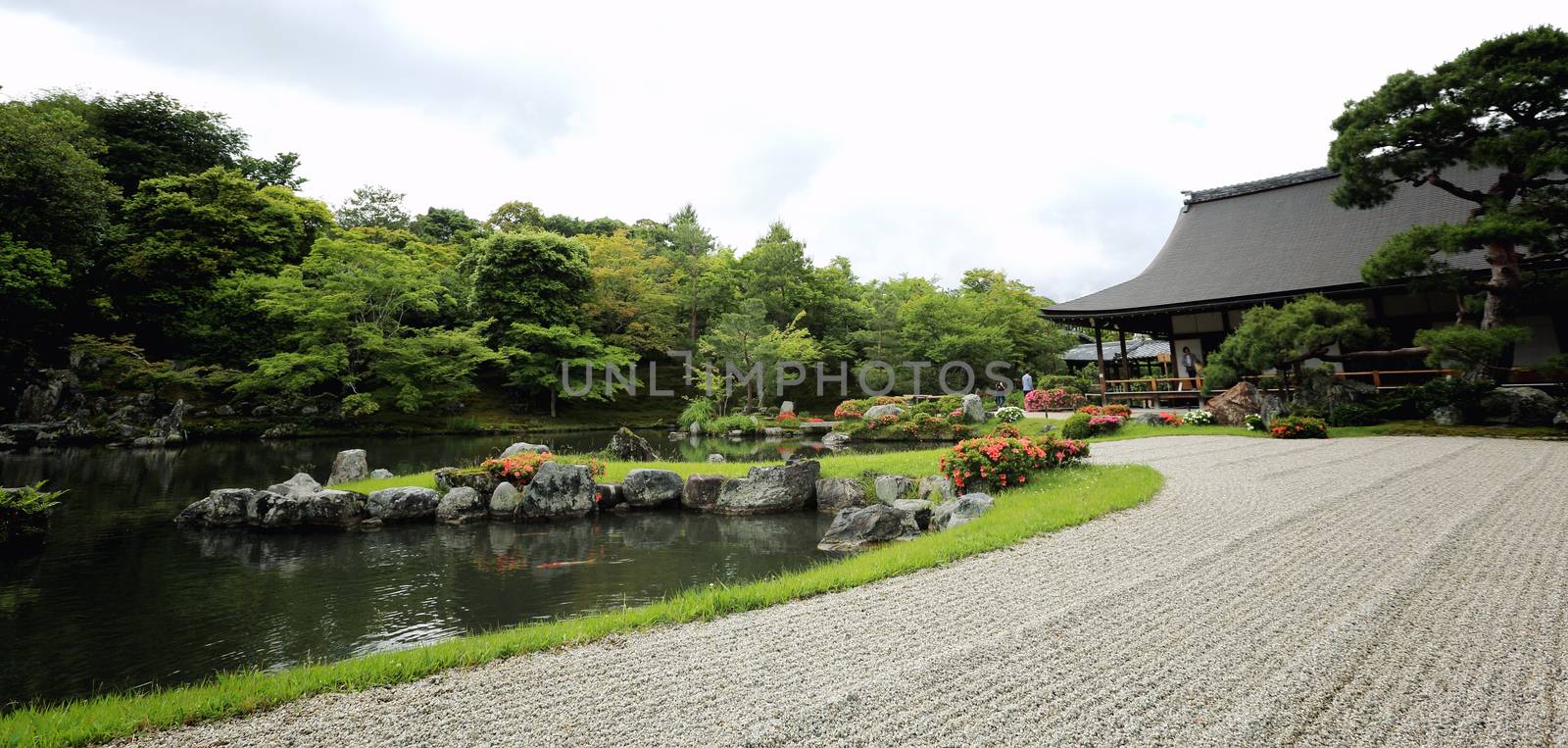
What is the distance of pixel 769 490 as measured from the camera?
28.2 ft

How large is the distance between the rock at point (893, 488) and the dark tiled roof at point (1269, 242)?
35.8ft

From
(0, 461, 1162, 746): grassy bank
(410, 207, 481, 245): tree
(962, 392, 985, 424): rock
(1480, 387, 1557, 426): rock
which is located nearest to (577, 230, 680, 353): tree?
(410, 207, 481, 245): tree

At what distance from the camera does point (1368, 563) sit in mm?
3883

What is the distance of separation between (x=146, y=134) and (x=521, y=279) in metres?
15.7

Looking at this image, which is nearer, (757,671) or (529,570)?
(757,671)

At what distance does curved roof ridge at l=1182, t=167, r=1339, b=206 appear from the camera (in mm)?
18500

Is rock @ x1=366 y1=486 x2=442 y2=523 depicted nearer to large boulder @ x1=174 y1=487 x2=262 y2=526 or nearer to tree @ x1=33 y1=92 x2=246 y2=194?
large boulder @ x1=174 y1=487 x2=262 y2=526

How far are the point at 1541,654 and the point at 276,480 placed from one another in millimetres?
14578

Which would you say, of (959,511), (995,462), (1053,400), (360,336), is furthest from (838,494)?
(360,336)

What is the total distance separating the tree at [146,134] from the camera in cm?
2311

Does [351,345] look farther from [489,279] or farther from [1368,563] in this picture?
[1368,563]

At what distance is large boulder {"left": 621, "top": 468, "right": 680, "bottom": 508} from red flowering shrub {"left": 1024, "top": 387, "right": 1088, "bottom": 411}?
13.9 m

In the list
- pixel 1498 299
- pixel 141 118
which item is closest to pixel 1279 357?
pixel 1498 299

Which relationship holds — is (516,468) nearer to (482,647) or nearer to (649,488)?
(649,488)
